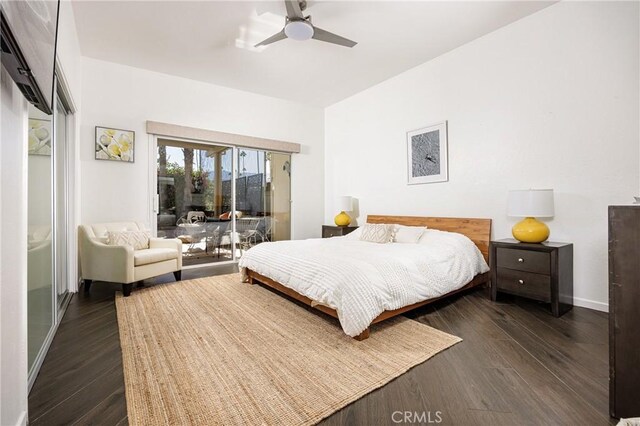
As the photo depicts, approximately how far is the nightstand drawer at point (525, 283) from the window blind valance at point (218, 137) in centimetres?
393

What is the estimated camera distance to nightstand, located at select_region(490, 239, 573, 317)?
8.61 ft

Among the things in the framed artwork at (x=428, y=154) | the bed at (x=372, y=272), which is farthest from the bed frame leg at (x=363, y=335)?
the framed artwork at (x=428, y=154)

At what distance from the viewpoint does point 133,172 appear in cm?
425

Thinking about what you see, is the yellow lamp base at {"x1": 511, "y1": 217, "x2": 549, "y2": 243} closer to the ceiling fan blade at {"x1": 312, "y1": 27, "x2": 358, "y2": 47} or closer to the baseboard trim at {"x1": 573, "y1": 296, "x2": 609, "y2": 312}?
the baseboard trim at {"x1": 573, "y1": 296, "x2": 609, "y2": 312}

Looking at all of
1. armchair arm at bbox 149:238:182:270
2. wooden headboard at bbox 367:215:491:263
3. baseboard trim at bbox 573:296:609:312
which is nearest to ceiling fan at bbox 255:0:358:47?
wooden headboard at bbox 367:215:491:263

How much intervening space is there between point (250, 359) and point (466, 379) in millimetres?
1282

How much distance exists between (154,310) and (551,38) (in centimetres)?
465

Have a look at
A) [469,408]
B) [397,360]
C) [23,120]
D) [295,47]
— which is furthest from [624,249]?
[295,47]

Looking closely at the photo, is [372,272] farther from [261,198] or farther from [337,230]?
[261,198]

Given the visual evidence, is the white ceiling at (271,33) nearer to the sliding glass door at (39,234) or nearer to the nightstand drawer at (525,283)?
the sliding glass door at (39,234)

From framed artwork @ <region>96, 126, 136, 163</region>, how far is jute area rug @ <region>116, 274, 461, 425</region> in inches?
82.3

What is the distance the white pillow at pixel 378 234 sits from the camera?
365 centimetres

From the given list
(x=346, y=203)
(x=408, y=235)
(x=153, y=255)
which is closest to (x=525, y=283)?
(x=408, y=235)

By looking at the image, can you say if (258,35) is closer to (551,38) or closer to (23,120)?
(23,120)
